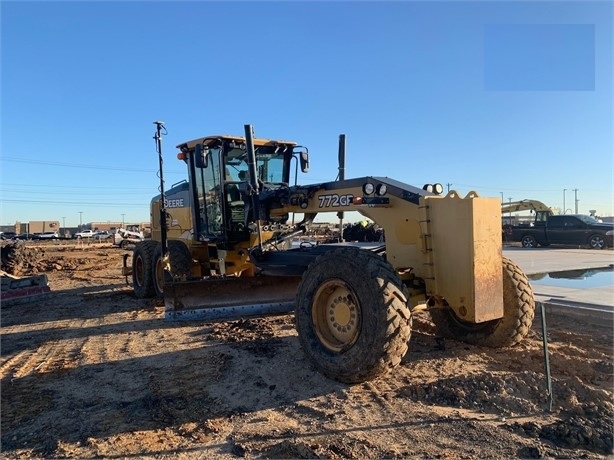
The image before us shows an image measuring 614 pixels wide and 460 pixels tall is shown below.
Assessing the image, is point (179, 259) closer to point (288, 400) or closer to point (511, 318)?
point (288, 400)

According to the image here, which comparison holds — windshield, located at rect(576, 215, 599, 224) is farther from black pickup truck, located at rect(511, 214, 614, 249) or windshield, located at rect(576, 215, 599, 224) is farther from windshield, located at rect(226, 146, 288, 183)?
windshield, located at rect(226, 146, 288, 183)

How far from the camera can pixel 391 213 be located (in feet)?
17.8

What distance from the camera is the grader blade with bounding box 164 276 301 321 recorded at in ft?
24.8

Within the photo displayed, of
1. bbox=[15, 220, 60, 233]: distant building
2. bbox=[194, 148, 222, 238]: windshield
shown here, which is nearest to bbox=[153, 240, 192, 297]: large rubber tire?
bbox=[194, 148, 222, 238]: windshield

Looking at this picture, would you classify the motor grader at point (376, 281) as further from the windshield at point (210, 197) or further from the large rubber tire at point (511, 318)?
the windshield at point (210, 197)

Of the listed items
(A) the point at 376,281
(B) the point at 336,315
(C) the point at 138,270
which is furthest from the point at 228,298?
(C) the point at 138,270

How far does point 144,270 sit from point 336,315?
677 cm

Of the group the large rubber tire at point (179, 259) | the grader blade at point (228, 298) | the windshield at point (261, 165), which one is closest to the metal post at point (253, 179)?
the grader blade at point (228, 298)

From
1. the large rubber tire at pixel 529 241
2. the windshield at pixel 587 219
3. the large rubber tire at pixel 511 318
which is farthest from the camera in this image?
the large rubber tire at pixel 529 241

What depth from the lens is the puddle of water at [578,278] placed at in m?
10.3

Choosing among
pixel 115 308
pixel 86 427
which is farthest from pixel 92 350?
pixel 115 308

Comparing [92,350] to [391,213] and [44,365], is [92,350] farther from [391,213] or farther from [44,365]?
[391,213]

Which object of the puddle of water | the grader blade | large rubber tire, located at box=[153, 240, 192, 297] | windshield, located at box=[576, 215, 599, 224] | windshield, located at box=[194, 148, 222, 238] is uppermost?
windshield, located at box=[194, 148, 222, 238]

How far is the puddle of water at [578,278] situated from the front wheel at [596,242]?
11.6 meters
